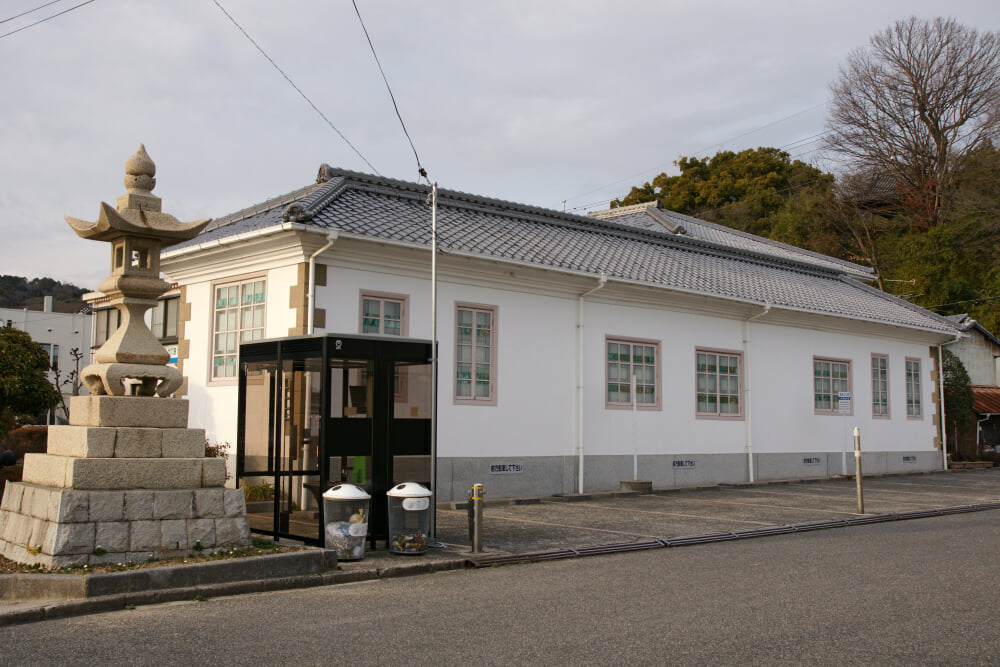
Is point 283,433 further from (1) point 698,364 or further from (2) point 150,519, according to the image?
(1) point 698,364

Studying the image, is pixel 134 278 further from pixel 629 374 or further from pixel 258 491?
pixel 629 374

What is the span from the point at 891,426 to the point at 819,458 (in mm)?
3663

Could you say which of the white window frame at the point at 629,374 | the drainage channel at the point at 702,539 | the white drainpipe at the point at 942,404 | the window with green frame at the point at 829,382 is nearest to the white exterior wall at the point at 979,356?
the white drainpipe at the point at 942,404

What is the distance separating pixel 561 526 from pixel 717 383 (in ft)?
27.1

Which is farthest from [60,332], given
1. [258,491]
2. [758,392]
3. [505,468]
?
[258,491]

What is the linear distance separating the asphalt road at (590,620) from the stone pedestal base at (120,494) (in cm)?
115

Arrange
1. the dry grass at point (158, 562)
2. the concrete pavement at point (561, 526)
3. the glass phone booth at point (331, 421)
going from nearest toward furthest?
the concrete pavement at point (561, 526) < the dry grass at point (158, 562) < the glass phone booth at point (331, 421)

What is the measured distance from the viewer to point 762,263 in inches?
961

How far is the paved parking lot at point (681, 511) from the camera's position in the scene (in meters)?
11.8

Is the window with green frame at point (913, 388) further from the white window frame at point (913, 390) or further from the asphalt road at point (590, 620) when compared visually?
the asphalt road at point (590, 620)

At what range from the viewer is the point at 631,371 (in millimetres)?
18047

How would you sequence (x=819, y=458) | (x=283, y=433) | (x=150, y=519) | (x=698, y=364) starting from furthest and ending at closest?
(x=819, y=458)
(x=698, y=364)
(x=283, y=433)
(x=150, y=519)

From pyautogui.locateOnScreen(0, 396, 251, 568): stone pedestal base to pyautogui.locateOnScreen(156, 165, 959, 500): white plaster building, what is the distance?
4.74 metres

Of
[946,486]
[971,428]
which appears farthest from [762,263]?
[971,428]
